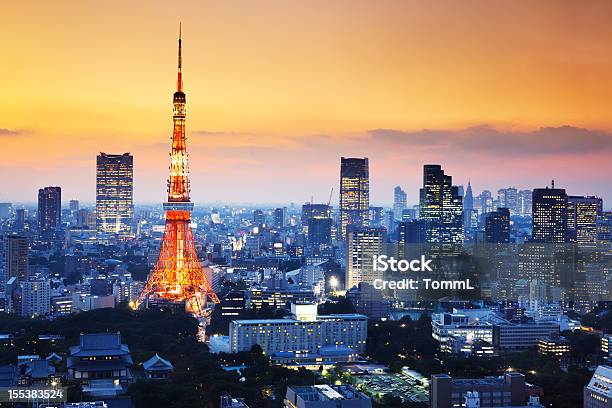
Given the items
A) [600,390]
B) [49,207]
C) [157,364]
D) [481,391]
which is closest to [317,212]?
[49,207]

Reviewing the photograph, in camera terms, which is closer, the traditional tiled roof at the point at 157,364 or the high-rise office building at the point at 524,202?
the traditional tiled roof at the point at 157,364

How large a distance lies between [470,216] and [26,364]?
2874 centimetres

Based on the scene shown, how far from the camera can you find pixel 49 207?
43531 millimetres

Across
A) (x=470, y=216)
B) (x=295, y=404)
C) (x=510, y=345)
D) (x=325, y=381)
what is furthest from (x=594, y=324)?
(x=470, y=216)

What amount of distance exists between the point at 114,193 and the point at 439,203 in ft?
53.2

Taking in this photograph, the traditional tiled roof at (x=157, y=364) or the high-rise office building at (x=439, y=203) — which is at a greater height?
the high-rise office building at (x=439, y=203)

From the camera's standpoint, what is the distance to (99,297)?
24.3 m

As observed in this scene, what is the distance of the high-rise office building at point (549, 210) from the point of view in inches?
1264

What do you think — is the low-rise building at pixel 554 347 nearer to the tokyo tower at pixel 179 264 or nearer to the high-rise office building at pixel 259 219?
the tokyo tower at pixel 179 264

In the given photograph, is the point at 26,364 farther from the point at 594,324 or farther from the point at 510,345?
the point at 594,324

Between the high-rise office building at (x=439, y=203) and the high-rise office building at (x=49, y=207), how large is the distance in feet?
51.4

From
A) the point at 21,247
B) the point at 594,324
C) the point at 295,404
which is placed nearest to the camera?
the point at 295,404

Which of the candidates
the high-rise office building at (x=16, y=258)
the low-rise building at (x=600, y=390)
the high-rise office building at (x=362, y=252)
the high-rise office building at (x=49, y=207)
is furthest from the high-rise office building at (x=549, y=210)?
the low-rise building at (x=600, y=390)

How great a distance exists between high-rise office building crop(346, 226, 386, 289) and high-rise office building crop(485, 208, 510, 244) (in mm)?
3351
